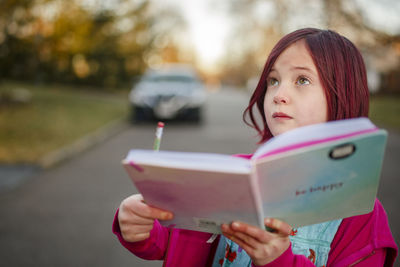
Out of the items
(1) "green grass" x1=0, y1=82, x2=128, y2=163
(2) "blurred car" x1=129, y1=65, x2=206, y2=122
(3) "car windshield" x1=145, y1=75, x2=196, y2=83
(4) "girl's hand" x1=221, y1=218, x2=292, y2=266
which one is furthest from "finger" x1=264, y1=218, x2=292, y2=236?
(3) "car windshield" x1=145, y1=75, x2=196, y2=83

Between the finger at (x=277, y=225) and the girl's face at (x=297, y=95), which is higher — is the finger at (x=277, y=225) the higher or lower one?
the lower one

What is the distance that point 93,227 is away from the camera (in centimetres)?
352

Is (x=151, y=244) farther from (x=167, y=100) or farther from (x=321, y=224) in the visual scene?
(x=167, y=100)

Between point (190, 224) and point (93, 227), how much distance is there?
2809 millimetres

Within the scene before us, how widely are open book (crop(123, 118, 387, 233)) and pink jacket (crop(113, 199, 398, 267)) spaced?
149mm

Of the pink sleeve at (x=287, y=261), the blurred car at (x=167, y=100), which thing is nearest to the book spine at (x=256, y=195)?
the pink sleeve at (x=287, y=261)

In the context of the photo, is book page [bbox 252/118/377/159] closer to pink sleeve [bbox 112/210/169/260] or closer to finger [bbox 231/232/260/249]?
finger [bbox 231/232/260/249]

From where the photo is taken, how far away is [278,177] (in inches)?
31.9

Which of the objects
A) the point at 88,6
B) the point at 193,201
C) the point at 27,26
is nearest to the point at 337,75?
the point at 193,201

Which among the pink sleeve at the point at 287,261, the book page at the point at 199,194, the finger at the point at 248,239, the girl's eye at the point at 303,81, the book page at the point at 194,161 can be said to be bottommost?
the pink sleeve at the point at 287,261

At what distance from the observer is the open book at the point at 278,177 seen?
77 cm

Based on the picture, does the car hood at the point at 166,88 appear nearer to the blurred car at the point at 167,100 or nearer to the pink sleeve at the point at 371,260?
the blurred car at the point at 167,100

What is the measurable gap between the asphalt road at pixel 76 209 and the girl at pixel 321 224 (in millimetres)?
1887

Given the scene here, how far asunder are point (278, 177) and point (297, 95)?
1.28 ft
